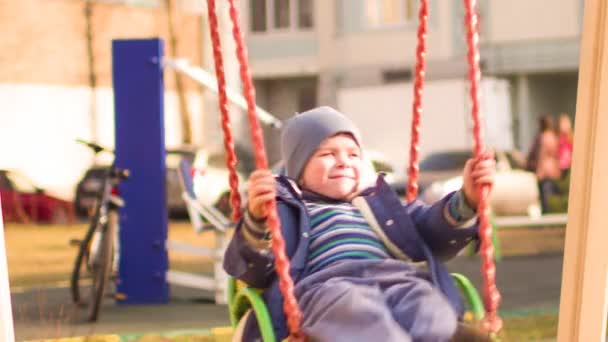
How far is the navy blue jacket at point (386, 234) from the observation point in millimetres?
2990

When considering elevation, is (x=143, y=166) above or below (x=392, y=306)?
below

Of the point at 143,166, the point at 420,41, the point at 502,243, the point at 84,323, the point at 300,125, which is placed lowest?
the point at 502,243

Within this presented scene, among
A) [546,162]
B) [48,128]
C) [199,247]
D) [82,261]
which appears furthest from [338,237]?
[48,128]

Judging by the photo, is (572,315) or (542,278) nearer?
(572,315)

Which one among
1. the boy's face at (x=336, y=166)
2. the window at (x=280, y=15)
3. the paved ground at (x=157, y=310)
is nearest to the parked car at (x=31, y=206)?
the paved ground at (x=157, y=310)

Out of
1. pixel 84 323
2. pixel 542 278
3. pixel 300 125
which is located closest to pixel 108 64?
pixel 542 278

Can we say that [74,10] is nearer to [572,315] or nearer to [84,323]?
[84,323]

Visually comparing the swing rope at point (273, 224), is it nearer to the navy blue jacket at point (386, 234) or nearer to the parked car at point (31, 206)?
the navy blue jacket at point (386, 234)

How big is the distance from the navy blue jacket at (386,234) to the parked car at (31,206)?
16050 millimetres

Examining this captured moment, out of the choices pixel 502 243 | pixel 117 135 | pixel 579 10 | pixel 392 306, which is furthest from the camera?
pixel 579 10

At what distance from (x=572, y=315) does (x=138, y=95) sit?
4698mm

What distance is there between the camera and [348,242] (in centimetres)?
306

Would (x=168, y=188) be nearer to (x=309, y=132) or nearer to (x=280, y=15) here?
(x=280, y=15)

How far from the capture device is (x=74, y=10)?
26391 mm
